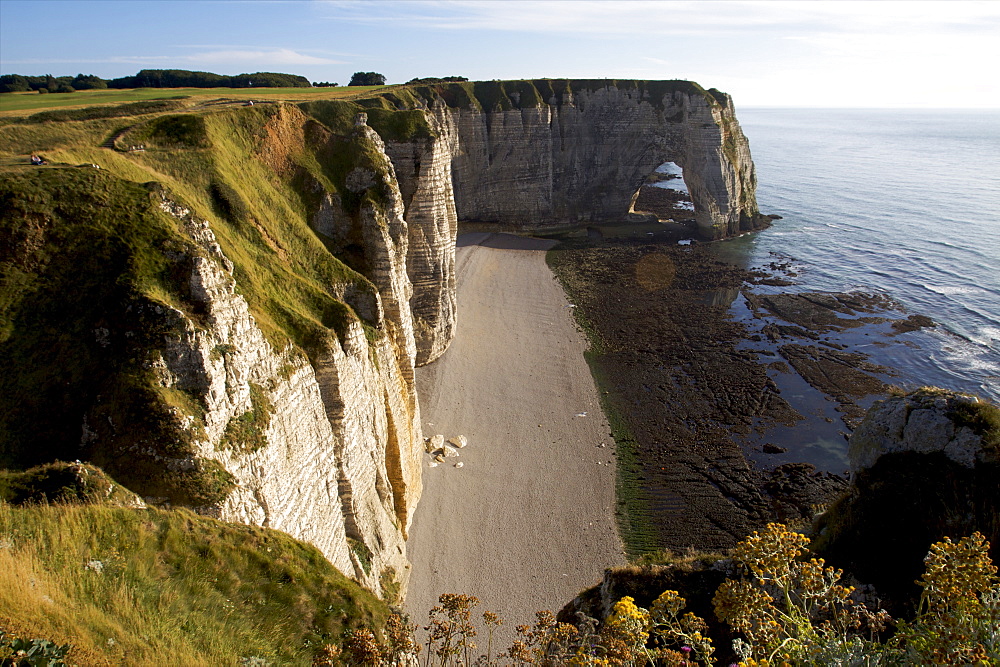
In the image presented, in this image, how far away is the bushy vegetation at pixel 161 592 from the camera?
611cm

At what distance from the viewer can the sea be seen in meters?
33.8

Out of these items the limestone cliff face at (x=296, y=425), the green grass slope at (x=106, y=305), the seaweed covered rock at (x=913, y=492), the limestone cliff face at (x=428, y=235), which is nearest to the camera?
the green grass slope at (x=106, y=305)

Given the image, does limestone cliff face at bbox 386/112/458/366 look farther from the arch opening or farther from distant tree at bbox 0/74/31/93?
the arch opening

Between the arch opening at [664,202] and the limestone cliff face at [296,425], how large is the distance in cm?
5822

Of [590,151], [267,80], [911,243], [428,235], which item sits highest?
[267,80]

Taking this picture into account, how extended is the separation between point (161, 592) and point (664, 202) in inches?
3199

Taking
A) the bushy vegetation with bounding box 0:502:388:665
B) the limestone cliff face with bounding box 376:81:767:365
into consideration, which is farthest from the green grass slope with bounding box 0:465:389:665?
the limestone cliff face with bounding box 376:81:767:365

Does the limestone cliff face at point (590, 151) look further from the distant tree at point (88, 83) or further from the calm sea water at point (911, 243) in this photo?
the distant tree at point (88, 83)

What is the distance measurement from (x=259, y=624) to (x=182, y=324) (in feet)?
21.0

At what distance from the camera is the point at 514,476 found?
84.5 feet

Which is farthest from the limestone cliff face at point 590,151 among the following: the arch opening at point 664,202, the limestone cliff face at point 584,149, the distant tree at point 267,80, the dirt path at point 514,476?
the dirt path at point 514,476

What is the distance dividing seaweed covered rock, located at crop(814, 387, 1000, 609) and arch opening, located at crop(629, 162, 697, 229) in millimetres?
57748

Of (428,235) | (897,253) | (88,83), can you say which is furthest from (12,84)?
(897,253)

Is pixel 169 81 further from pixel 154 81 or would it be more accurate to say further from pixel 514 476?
pixel 514 476
